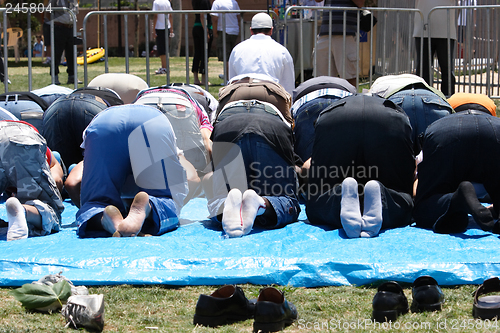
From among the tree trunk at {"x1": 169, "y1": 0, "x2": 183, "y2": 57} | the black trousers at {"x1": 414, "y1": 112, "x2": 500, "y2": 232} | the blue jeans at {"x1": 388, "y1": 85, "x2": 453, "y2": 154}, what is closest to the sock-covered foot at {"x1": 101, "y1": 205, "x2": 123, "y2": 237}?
the black trousers at {"x1": 414, "y1": 112, "x2": 500, "y2": 232}

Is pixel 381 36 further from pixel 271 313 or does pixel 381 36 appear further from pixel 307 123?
pixel 271 313

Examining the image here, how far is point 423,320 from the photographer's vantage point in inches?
102

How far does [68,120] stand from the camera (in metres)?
4.99

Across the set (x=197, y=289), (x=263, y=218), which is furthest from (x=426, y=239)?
(x=197, y=289)

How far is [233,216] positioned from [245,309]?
3.94 feet

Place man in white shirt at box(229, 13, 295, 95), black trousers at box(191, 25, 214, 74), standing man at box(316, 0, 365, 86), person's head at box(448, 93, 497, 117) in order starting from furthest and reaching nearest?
black trousers at box(191, 25, 214, 74)
standing man at box(316, 0, 365, 86)
man in white shirt at box(229, 13, 295, 95)
person's head at box(448, 93, 497, 117)

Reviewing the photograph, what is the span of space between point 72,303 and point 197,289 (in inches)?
27.0

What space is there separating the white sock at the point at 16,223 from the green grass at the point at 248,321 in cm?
Result: 68

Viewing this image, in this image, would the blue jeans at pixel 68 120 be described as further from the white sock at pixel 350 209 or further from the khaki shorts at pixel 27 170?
the white sock at pixel 350 209

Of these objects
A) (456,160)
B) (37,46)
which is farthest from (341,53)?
(37,46)

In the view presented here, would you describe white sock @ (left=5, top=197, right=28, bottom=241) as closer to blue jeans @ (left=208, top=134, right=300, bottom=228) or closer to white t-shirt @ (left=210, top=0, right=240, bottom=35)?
blue jeans @ (left=208, top=134, right=300, bottom=228)

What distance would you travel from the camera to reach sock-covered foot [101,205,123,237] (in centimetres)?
380

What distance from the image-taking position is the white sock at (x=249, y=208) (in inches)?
150

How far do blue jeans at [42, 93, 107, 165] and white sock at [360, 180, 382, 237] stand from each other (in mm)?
2383
